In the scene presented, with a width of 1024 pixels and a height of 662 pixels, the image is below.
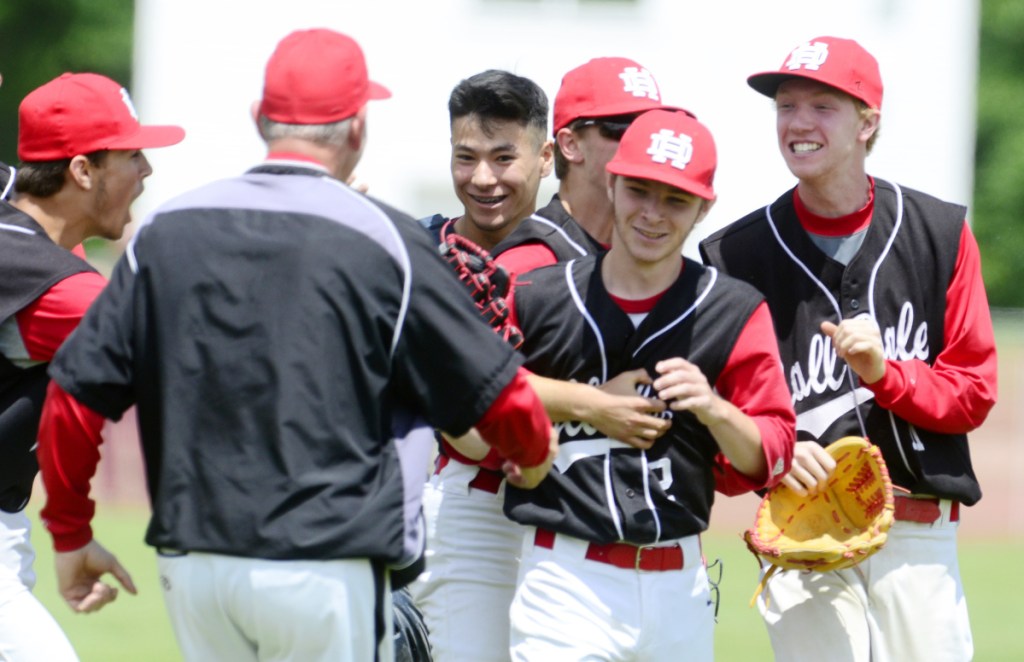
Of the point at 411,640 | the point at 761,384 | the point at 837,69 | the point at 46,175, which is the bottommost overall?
the point at 411,640

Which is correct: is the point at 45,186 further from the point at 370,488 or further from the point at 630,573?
the point at 630,573

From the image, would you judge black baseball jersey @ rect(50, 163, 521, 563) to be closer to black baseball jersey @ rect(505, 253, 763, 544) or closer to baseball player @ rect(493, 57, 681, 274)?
black baseball jersey @ rect(505, 253, 763, 544)

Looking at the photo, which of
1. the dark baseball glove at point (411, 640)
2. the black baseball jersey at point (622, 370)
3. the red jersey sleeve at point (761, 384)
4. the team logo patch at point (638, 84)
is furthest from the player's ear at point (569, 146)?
the dark baseball glove at point (411, 640)

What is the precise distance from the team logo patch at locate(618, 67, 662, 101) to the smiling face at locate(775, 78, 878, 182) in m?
0.44

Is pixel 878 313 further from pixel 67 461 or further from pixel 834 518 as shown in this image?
pixel 67 461

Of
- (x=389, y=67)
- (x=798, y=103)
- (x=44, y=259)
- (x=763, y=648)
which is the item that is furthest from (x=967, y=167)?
(x=44, y=259)

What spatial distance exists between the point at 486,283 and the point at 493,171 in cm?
125

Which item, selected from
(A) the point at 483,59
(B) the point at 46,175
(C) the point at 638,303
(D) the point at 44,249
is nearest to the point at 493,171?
(C) the point at 638,303

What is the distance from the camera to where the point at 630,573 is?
14.2 feet

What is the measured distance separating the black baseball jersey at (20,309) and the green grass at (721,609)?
3.99 m

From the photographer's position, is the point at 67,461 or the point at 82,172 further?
the point at 82,172

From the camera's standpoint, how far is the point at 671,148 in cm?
427

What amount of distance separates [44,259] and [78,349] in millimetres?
882

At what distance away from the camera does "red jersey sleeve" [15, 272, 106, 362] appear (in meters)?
4.44
